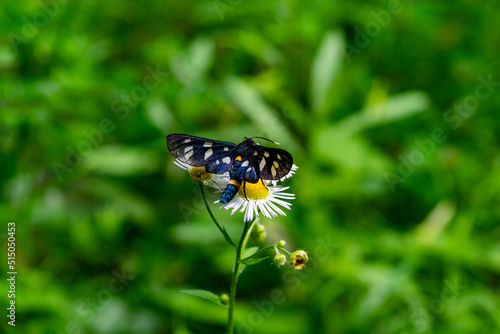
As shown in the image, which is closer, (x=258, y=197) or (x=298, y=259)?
(x=298, y=259)

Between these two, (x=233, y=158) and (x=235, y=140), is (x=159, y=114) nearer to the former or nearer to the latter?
(x=235, y=140)

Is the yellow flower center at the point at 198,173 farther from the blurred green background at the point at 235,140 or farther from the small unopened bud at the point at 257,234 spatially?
the blurred green background at the point at 235,140

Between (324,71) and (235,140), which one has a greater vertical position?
(324,71)

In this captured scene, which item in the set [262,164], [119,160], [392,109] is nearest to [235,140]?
[119,160]

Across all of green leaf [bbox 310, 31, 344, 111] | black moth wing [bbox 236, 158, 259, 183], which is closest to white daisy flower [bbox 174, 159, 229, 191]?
black moth wing [bbox 236, 158, 259, 183]

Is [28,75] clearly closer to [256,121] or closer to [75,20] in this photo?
[75,20]

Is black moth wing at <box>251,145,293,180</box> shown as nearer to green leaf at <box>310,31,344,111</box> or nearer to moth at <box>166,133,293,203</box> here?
moth at <box>166,133,293,203</box>
